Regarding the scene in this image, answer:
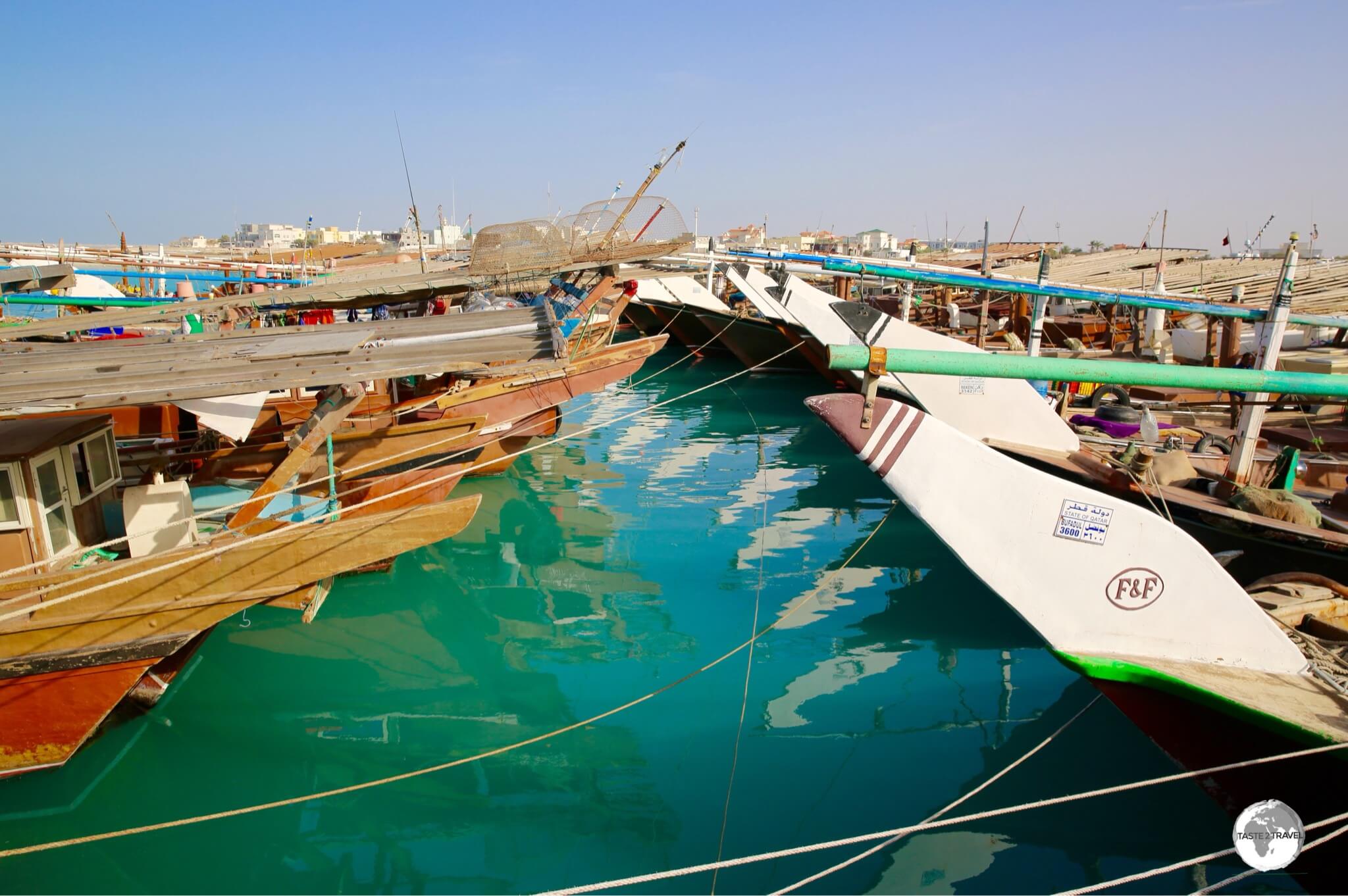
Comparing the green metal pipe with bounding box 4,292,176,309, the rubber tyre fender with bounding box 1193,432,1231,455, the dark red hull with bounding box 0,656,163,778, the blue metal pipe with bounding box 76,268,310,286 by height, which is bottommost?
the dark red hull with bounding box 0,656,163,778

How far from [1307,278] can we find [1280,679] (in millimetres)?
16492

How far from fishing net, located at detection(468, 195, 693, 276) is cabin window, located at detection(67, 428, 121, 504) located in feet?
24.8

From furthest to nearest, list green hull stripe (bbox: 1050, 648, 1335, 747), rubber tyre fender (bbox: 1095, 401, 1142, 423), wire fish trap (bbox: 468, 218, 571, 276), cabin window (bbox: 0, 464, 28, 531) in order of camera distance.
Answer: wire fish trap (bbox: 468, 218, 571, 276) < rubber tyre fender (bbox: 1095, 401, 1142, 423) < cabin window (bbox: 0, 464, 28, 531) < green hull stripe (bbox: 1050, 648, 1335, 747)

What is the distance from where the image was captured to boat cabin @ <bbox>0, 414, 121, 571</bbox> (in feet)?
24.0

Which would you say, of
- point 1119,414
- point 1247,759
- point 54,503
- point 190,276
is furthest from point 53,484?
point 190,276

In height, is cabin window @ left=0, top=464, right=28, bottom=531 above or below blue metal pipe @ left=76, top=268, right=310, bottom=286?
below

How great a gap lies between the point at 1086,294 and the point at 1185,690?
37.7ft

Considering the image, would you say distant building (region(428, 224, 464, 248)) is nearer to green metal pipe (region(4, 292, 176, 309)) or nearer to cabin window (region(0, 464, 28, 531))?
green metal pipe (region(4, 292, 176, 309))

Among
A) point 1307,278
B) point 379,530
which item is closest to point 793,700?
point 379,530

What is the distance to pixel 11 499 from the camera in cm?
732

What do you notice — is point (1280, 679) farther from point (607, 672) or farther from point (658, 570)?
point (658, 570)

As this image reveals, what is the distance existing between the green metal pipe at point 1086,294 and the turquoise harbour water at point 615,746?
5554mm

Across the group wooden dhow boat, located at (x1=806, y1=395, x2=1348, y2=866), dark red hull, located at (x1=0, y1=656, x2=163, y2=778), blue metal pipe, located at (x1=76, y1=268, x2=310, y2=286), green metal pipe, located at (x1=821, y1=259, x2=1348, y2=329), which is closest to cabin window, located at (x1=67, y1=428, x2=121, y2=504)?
dark red hull, located at (x1=0, y1=656, x2=163, y2=778)

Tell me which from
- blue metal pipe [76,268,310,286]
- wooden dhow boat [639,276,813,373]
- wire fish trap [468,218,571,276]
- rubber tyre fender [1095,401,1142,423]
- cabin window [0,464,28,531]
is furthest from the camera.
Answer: wooden dhow boat [639,276,813,373]
